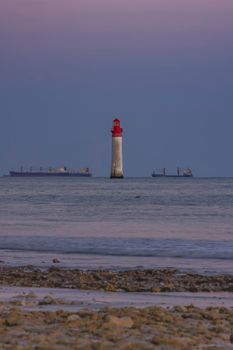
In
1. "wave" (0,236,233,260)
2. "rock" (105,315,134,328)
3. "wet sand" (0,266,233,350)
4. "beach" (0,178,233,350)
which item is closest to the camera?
"wet sand" (0,266,233,350)

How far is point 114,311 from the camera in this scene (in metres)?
12.1

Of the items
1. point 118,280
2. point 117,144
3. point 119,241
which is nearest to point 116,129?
point 117,144

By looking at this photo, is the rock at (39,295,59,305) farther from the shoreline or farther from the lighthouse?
the lighthouse

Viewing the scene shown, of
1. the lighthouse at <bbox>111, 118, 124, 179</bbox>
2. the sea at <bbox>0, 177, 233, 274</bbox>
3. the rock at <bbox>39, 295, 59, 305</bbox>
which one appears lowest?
the sea at <bbox>0, 177, 233, 274</bbox>

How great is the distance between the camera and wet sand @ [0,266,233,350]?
382 inches

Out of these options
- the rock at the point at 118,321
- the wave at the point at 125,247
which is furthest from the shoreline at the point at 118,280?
the wave at the point at 125,247

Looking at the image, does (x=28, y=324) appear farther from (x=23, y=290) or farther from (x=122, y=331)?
(x=23, y=290)

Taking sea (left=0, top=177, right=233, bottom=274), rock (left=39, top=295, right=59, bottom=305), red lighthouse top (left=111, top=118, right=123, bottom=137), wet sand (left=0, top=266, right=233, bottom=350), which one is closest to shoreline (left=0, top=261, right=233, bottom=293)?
wet sand (left=0, top=266, right=233, bottom=350)

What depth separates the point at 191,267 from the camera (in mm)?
22219

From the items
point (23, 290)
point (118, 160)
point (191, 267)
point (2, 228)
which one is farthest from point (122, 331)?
point (118, 160)

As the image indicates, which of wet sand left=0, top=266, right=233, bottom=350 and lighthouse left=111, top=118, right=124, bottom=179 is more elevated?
lighthouse left=111, top=118, right=124, bottom=179

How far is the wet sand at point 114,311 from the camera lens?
971cm

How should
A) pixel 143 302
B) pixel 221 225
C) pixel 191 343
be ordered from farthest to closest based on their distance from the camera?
pixel 221 225, pixel 143 302, pixel 191 343

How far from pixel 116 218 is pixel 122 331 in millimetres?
37761
